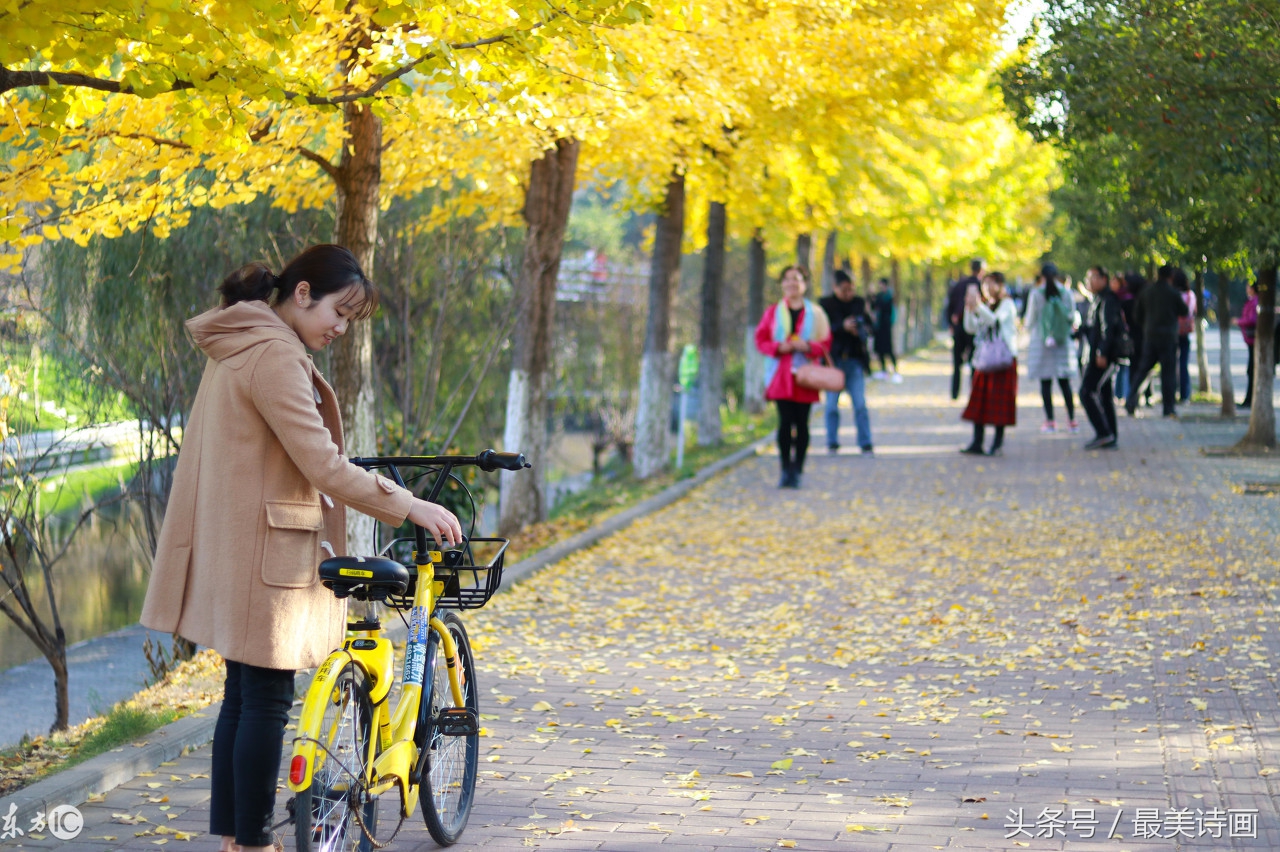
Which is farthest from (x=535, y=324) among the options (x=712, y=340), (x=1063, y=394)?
(x=1063, y=394)

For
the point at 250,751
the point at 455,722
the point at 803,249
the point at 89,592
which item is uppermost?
the point at 803,249

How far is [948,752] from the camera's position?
19.4 feet

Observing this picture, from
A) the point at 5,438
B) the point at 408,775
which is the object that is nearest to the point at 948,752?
the point at 408,775

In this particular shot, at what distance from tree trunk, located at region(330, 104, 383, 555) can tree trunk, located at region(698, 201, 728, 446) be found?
11626 mm

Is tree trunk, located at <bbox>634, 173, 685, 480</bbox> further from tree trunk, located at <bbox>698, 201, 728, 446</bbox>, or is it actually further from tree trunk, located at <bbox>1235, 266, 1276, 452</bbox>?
tree trunk, located at <bbox>1235, 266, 1276, 452</bbox>

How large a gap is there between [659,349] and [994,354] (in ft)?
12.0

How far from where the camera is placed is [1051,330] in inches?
681

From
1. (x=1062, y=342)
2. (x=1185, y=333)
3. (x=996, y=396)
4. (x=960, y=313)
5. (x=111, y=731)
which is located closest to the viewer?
(x=111, y=731)

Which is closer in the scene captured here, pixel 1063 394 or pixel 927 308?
pixel 1063 394

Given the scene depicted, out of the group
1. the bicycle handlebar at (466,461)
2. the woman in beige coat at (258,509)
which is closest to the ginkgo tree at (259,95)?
the woman in beige coat at (258,509)

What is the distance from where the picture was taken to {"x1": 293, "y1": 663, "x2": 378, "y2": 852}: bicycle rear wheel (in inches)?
147

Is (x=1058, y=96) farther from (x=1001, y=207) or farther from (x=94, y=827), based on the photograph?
(x=1001, y=207)

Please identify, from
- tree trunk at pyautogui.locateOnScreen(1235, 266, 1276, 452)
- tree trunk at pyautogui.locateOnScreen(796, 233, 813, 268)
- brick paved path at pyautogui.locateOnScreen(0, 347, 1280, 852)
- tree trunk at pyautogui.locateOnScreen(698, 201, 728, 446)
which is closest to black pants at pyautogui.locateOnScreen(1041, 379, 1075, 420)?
tree trunk at pyautogui.locateOnScreen(1235, 266, 1276, 452)

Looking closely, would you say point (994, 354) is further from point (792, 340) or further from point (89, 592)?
point (89, 592)
